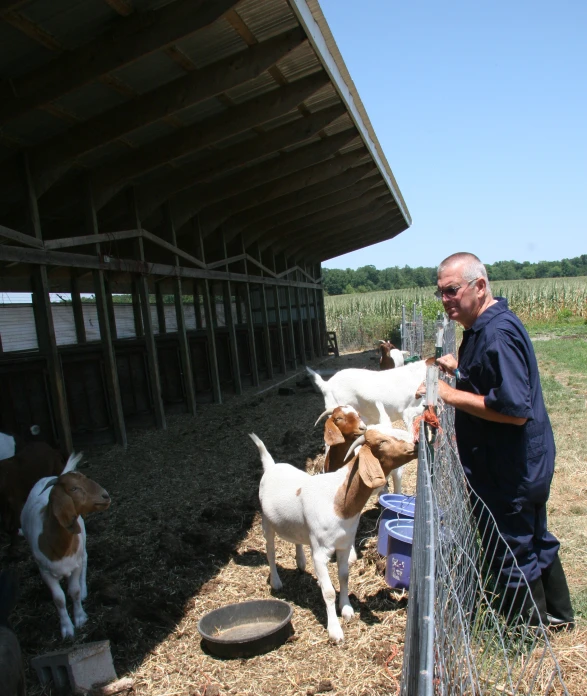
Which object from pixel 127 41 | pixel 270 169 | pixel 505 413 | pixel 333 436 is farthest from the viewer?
pixel 270 169

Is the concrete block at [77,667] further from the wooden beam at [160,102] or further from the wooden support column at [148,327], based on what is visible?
the wooden support column at [148,327]

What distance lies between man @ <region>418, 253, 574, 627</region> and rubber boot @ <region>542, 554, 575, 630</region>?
0.27 ft

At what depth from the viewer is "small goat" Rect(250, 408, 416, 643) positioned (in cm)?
355

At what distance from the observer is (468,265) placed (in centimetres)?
291

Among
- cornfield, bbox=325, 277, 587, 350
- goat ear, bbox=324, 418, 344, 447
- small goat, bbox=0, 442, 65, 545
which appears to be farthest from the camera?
cornfield, bbox=325, 277, 587, 350

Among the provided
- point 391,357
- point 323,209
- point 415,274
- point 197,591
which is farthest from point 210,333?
point 415,274

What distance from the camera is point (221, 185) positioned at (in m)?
11.4

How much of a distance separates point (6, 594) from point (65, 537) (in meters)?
0.78

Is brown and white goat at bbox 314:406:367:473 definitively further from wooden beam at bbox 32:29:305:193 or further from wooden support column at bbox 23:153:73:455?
wooden beam at bbox 32:29:305:193

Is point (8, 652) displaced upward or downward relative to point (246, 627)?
upward

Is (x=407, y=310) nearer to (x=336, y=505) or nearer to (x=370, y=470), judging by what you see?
(x=336, y=505)

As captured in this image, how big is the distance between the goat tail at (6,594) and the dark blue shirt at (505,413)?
2534mm

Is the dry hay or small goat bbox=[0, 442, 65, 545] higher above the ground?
small goat bbox=[0, 442, 65, 545]

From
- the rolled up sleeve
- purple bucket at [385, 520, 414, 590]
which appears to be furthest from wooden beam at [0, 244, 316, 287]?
the rolled up sleeve
